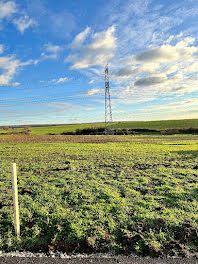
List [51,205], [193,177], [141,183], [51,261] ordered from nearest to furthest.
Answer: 1. [51,261]
2. [51,205]
3. [141,183]
4. [193,177]

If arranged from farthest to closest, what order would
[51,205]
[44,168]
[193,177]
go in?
[44,168], [193,177], [51,205]

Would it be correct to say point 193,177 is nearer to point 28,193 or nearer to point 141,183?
point 141,183

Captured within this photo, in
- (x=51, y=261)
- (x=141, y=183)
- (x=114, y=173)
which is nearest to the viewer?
(x=51, y=261)

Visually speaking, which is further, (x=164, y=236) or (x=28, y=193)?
(x=28, y=193)

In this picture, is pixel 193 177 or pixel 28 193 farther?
pixel 193 177

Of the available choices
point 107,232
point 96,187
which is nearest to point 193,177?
point 96,187

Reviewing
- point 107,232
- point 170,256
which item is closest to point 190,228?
point 170,256

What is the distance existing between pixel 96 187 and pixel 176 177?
4636 millimetres

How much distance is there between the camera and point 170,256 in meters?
4.43

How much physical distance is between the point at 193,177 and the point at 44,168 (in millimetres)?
8731

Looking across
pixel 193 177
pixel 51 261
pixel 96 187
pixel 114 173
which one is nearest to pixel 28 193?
pixel 96 187

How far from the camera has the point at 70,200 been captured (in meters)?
7.14

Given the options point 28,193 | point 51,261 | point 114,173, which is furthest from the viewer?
point 114,173

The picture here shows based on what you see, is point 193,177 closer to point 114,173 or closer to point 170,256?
point 114,173
